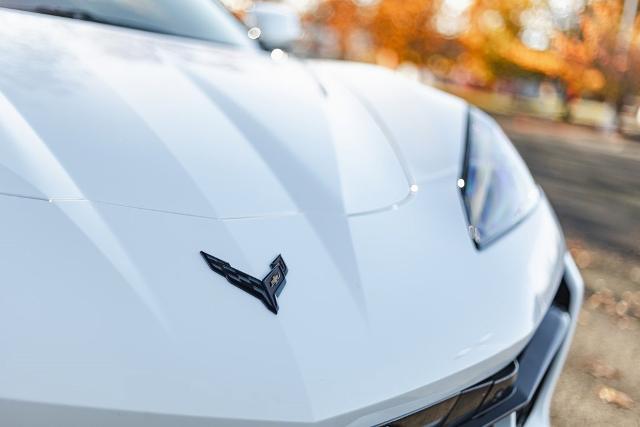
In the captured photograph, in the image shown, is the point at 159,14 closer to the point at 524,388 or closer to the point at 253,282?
the point at 253,282

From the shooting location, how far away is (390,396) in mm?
1039

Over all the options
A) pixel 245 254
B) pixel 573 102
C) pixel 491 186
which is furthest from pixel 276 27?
pixel 573 102

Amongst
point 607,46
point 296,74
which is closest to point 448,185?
point 296,74

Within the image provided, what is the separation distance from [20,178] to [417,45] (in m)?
35.9

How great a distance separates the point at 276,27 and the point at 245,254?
189cm

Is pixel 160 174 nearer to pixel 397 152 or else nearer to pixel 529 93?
pixel 397 152

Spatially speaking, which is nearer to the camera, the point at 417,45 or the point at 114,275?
the point at 114,275

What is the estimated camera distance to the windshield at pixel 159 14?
1.97m

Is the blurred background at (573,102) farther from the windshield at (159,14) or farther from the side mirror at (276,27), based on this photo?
the windshield at (159,14)

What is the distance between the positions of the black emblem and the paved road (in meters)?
3.12

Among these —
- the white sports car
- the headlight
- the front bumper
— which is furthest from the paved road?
the white sports car

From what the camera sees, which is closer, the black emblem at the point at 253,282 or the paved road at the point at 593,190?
the black emblem at the point at 253,282

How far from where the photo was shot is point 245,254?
3.74 ft

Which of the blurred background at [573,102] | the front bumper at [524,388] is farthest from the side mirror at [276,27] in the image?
Result: the front bumper at [524,388]
